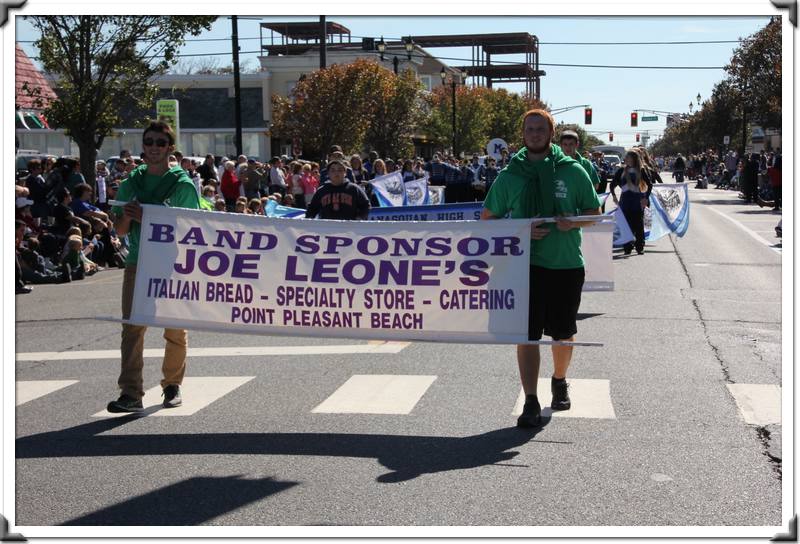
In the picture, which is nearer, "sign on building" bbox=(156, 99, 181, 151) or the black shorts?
the black shorts

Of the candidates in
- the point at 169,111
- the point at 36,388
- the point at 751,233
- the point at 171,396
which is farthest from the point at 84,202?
the point at 751,233

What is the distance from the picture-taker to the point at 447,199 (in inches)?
1148

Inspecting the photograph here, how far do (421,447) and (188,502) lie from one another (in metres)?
1.59

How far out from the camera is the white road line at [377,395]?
7.79 metres

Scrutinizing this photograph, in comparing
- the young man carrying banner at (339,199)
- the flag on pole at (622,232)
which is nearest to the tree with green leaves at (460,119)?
the flag on pole at (622,232)

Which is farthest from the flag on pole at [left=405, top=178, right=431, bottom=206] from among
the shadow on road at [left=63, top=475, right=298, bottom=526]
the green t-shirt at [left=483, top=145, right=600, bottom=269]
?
the shadow on road at [left=63, top=475, right=298, bottom=526]

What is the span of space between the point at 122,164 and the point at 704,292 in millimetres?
12421

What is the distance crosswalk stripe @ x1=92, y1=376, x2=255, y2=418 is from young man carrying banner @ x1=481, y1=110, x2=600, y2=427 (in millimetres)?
2427

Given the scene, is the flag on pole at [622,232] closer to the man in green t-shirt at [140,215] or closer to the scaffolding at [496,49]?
the man in green t-shirt at [140,215]

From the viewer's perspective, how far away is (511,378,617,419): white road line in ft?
24.8

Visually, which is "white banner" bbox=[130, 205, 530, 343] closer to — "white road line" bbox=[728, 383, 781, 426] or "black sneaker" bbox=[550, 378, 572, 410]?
"black sneaker" bbox=[550, 378, 572, 410]

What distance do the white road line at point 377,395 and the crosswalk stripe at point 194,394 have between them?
88cm

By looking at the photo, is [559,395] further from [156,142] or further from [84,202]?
[84,202]
